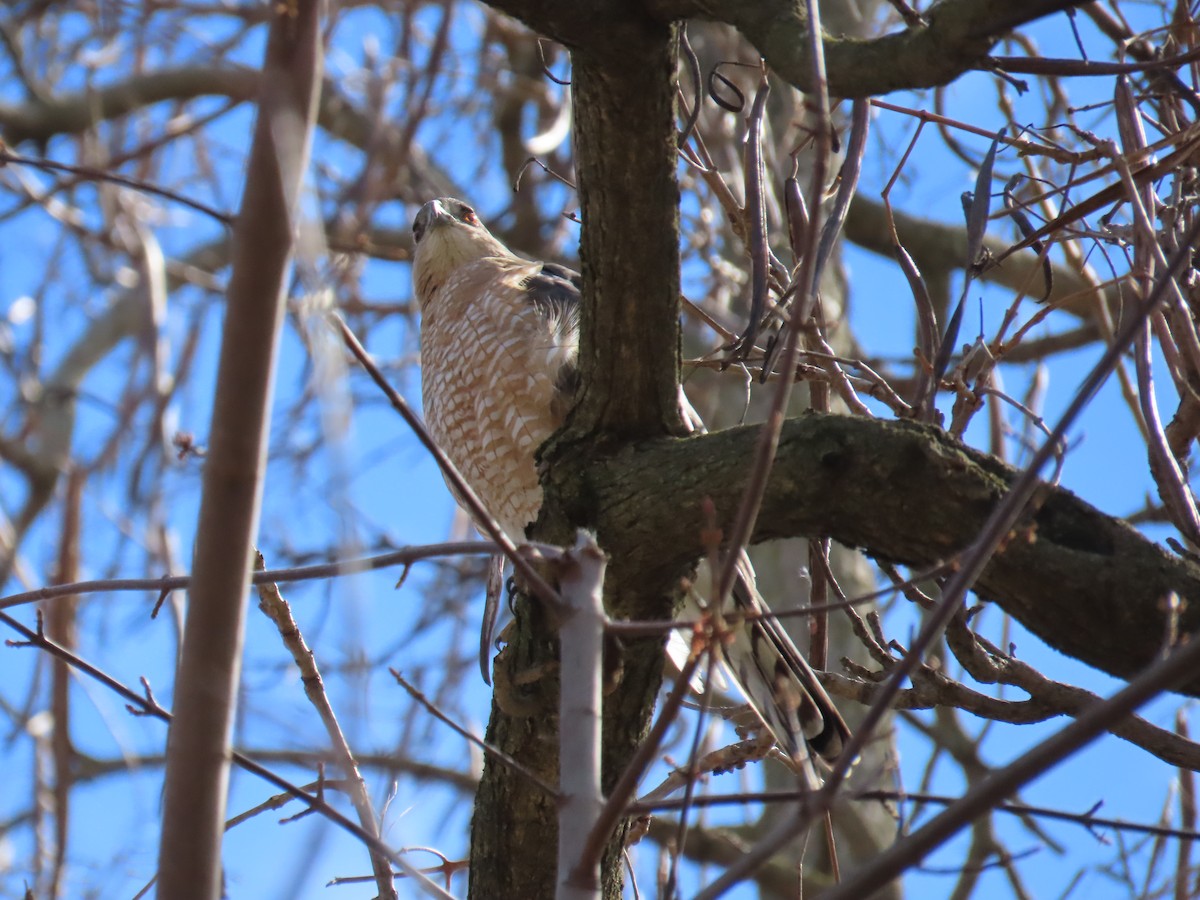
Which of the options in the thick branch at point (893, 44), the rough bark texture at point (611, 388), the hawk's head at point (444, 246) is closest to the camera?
the thick branch at point (893, 44)

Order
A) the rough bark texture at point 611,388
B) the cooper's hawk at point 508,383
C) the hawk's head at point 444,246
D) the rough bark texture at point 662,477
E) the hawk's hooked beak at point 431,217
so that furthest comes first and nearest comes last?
the hawk's hooked beak at point 431,217 < the hawk's head at point 444,246 < the cooper's hawk at point 508,383 < the rough bark texture at point 611,388 < the rough bark texture at point 662,477

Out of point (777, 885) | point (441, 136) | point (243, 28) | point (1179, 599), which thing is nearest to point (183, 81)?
point (243, 28)

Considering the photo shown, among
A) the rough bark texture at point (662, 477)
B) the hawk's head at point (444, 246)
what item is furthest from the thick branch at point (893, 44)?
the hawk's head at point (444, 246)

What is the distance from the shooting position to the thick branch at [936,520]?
77.0 inches

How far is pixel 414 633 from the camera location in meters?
7.11

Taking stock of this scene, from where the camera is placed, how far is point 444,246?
5.06 m

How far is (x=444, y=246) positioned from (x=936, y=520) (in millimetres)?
3318

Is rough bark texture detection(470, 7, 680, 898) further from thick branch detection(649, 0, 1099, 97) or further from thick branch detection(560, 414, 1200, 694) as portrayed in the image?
thick branch detection(649, 0, 1099, 97)

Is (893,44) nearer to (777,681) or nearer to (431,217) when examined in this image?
(777,681)

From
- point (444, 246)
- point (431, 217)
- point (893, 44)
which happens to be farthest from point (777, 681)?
point (431, 217)

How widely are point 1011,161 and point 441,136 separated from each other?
3.01m

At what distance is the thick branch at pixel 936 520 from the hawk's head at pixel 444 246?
2.76m

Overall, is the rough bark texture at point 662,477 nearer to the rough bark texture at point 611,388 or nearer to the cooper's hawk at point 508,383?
the rough bark texture at point 611,388

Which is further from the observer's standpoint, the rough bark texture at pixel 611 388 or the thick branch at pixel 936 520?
the rough bark texture at pixel 611 388
